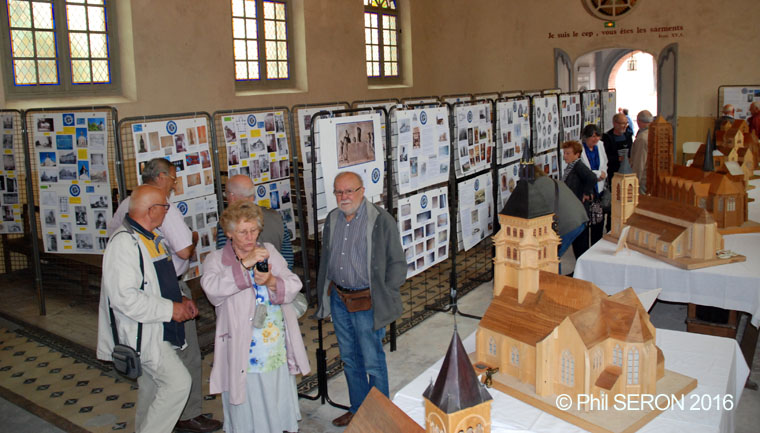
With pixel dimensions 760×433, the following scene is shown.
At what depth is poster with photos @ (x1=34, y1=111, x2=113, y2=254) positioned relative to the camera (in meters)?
5.80

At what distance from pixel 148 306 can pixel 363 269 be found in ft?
4.19

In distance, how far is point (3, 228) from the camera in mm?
7238

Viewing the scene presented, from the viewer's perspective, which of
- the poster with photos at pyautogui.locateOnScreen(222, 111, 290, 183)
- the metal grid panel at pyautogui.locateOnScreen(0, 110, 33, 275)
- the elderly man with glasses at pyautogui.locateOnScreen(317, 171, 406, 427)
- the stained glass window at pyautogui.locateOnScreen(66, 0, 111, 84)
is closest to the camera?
the elderly man with glasses at pyautogui.locateOnScreen(317, 171, 406, 427)

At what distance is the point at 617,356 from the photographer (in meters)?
2.62

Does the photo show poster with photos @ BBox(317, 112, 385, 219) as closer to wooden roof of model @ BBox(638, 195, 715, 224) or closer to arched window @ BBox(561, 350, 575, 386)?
wooden roof of model @ BBox(638, 195, 715, 224)

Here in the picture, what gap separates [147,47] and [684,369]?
8.93 m

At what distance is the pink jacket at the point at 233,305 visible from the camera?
338 centimetres

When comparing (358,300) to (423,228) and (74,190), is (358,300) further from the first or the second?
(74,190)

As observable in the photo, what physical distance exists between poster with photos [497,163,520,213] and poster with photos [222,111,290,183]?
7.05 ft

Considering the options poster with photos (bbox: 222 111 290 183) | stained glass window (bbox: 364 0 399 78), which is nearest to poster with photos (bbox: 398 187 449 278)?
poster with photos (bbox: 222 111 290 183)

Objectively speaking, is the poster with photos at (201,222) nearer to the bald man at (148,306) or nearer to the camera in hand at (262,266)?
the bald man at (148,306)

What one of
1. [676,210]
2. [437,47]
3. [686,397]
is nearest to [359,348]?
[686,397]

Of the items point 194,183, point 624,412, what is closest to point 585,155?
point 194,183

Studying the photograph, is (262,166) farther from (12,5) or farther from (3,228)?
(12,5)
